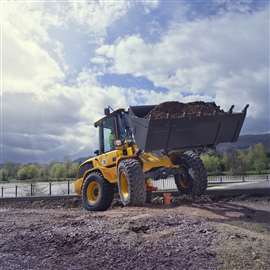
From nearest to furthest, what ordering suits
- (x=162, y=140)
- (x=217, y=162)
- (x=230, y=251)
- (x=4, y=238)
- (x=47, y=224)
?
1. (x=230, y=251)
2. (x=4, y=238)
3. (x=47, y=224)
4. (x=162, y=140)
5. (x=217, y=162)

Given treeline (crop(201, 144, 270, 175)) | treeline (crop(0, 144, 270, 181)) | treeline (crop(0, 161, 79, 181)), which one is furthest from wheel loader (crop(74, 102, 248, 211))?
treeline (crop(201, 144, 270, 175))

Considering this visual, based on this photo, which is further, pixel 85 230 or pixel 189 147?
pixel 189 147

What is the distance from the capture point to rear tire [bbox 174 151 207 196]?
12.1m

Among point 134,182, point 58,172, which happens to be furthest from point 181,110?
point 58,172

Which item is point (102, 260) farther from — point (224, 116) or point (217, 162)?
point (217, 162)

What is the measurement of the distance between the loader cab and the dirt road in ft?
13.6

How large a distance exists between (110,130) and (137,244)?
6.89m

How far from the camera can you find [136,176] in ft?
34.8

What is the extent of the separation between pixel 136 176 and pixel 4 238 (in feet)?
13.9

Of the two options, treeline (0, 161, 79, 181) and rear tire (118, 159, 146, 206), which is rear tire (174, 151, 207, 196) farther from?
treeline (0, 161, 79, 181)

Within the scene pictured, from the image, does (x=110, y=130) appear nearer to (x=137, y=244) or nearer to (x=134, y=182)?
(x=134, y=182)

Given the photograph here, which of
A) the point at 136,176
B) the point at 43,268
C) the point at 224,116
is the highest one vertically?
the point at 224,116

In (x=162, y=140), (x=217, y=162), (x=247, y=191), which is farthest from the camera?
(x=217, y=162)

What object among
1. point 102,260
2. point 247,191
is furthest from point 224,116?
point 102,260
